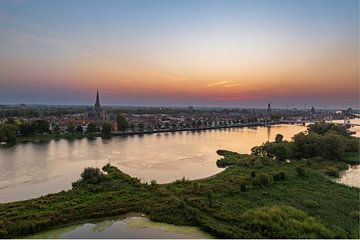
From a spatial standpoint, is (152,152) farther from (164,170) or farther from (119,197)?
(119,197)

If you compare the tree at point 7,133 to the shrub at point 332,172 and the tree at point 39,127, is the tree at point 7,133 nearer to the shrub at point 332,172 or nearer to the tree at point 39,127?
the tree at point 39,127

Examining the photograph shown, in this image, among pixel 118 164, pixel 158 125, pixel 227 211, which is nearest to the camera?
pixel 227 211

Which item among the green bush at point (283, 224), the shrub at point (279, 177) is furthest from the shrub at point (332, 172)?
the green bush at point (283, 224)

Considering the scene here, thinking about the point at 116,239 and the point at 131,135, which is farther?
the point at 131,135

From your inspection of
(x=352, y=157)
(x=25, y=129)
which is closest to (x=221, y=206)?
(x=352, y=157)

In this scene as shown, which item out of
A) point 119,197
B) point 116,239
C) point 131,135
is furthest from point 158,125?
point 116,239

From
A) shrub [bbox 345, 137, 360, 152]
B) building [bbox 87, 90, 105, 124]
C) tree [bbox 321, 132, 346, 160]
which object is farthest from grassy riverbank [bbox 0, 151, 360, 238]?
building [bbox 87, 90, 105, 124]

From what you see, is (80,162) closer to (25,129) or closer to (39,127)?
(25,129)
